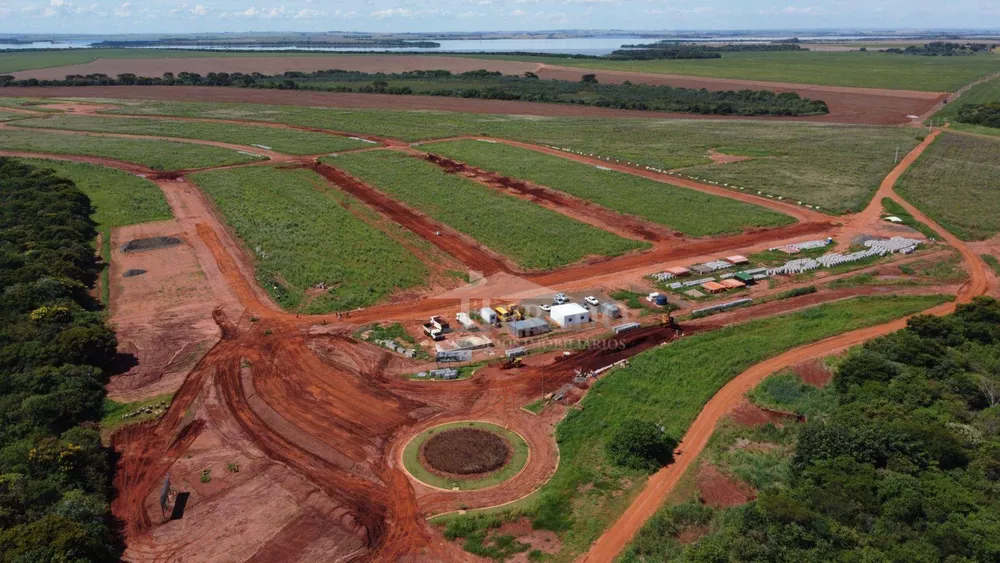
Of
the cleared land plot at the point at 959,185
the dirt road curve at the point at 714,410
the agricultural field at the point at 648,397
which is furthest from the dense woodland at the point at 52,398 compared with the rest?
the cleared land plot at the point at 959,185

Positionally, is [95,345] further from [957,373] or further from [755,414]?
[957,373]

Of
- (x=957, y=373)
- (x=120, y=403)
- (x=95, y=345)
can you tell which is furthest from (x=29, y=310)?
(x=957, y=373)

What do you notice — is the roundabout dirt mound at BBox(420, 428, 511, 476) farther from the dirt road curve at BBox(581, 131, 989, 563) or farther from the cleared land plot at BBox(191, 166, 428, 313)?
the cleared land plot at BBox(191, 166, 428, 313)

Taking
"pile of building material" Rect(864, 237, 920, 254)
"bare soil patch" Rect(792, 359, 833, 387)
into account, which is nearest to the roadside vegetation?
"bare soil patch" Rect(792, 359, 833, 387)

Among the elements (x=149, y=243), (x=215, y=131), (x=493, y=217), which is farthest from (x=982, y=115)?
(x=215, y=131)

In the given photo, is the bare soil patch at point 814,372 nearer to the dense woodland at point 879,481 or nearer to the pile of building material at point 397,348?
the dense woodland at point 879,481

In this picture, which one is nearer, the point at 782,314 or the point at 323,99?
the point at 782,314

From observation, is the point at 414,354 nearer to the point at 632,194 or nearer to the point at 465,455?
the point at 465,455
